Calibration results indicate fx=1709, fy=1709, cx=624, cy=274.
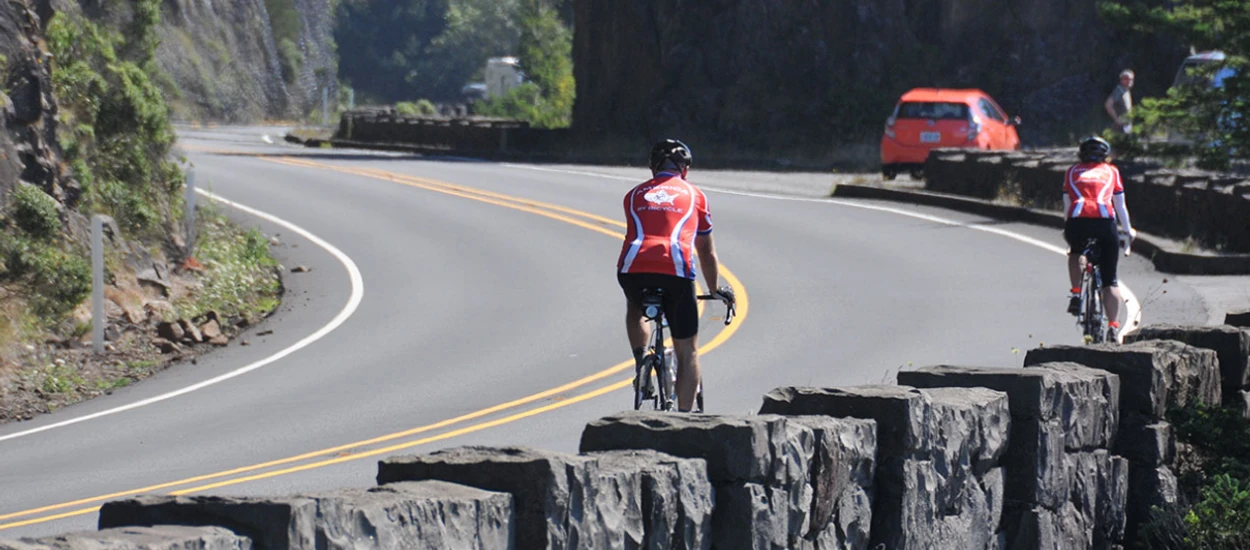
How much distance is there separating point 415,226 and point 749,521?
69.1 feet

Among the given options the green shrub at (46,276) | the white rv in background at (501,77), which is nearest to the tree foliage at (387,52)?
the white rv in background at (501,77)

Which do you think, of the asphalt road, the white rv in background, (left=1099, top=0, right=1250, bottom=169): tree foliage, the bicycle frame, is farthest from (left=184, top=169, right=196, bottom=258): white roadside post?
the white rv in background

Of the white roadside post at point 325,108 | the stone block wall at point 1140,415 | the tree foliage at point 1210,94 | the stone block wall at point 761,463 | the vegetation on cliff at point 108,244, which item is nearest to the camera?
the stone block wall at point 761,463

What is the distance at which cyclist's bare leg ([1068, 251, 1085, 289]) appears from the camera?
13.6 meters

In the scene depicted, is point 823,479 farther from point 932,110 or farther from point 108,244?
point 932,110

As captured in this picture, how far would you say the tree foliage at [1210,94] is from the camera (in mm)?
21906

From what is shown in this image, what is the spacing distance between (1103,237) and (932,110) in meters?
19.3

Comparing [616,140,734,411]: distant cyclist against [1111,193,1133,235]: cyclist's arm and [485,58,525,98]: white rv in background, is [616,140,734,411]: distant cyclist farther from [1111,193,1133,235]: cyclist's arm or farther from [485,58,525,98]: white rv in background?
[485,58,525,98]: white rv in background

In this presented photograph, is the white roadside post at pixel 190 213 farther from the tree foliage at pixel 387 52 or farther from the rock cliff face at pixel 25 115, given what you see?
the tree foliage at pixel 387 52

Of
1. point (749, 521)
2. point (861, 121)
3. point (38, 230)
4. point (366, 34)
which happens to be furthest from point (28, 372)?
point (366, 34)

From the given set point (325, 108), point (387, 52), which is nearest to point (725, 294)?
point (325, 108)

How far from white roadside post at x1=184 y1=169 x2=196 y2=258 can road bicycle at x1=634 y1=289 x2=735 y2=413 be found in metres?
Answer: 12.7

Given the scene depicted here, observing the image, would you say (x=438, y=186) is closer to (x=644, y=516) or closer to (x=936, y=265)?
(x=936, y=265)

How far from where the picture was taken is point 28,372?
632 inches
